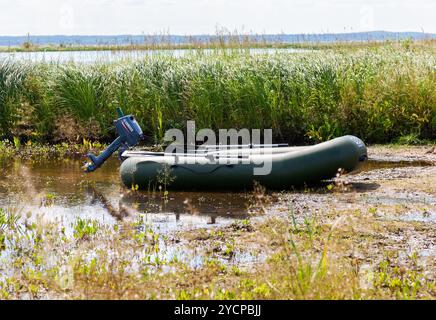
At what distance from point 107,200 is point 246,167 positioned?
176 centimetres

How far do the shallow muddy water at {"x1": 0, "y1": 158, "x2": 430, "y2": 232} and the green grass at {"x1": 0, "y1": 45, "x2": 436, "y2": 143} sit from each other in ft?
5.63

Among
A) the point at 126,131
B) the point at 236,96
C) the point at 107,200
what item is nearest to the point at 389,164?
the point at 236,96

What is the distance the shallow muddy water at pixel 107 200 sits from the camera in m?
9.23

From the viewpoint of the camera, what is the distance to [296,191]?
10297mm

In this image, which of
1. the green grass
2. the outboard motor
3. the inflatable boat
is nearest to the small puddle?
the green grass

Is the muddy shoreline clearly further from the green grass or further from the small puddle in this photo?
the green grass

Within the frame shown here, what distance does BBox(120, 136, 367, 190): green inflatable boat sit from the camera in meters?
10.2

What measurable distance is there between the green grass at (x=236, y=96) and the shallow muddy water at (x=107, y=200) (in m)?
1.72

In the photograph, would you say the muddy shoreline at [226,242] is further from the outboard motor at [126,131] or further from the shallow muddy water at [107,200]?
the outboard motor at [126,131]

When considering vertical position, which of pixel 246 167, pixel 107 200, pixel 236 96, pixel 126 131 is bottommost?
pixel 107 200

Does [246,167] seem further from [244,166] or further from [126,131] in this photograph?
[126,131]

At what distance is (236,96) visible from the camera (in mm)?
14180
